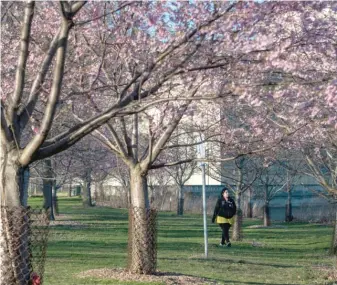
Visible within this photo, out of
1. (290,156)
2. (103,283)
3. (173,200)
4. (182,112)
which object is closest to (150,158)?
(182,112)

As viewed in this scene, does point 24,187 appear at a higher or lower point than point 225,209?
higher

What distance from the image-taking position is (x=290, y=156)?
2386 cm

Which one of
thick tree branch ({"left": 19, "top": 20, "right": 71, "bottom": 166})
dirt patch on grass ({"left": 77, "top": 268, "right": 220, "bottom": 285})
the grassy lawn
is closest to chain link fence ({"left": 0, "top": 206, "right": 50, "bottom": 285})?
thick tree branch ({"left": 19, "top": 20, "right": 71, "bottom": 166})

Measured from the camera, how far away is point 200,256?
55.2ft

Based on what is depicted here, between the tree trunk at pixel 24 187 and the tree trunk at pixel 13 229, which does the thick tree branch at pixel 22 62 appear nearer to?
the tree trunk at pixel 13 229

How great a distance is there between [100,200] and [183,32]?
50.0 metres

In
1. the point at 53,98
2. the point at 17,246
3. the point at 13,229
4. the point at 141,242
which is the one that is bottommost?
the point at 141,242

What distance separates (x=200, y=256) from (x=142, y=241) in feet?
17.2

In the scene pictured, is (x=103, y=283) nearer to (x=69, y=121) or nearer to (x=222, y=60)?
(x=222, y=60)

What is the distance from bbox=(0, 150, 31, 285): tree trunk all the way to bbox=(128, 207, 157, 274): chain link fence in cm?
434

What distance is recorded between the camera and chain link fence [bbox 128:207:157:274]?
1179 cm

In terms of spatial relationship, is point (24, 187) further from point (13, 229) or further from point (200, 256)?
point (200, 256)

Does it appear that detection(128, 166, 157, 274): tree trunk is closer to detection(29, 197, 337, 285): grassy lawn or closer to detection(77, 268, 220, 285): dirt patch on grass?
detection(77, 268, 220, 285): dirt patch on grass

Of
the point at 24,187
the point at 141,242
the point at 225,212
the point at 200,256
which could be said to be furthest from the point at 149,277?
the point at 225,212
